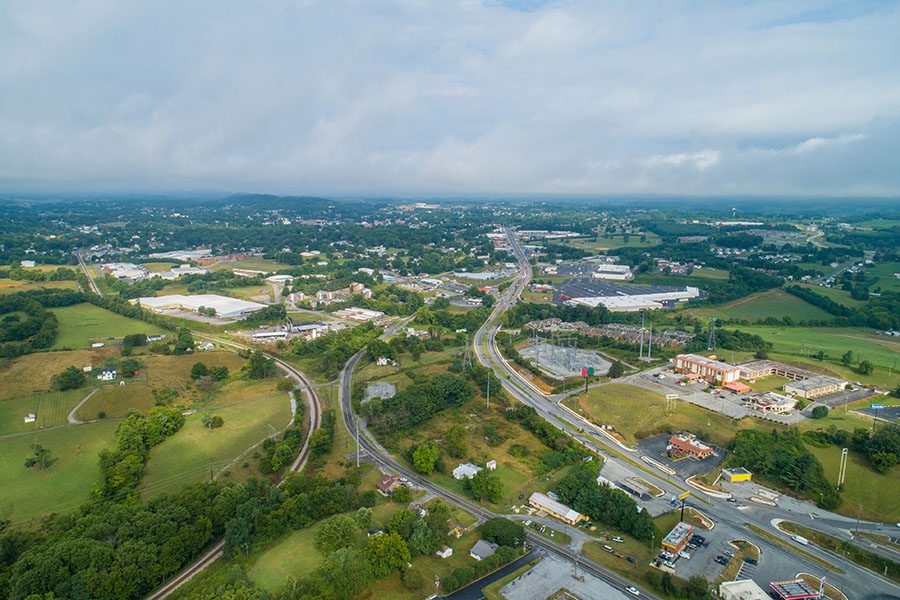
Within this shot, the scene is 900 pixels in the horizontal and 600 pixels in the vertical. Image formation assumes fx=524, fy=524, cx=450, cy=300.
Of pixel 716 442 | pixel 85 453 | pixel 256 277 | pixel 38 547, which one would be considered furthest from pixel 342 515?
pixel 256 277

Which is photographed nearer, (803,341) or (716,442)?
(716,442)

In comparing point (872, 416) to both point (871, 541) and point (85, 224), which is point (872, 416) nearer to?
point (871, 541)

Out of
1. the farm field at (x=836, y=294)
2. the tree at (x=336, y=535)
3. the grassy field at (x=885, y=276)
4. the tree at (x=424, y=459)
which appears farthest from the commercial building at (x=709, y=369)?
the grassy field at (x=885, y=276)

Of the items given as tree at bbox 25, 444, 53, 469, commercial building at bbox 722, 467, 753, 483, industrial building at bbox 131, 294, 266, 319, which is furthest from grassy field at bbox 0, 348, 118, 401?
commercial building at bbox 722, 467, 753, 483

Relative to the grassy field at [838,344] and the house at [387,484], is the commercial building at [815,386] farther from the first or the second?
the house at [387,484]

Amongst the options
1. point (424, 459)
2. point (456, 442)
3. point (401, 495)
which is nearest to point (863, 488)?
point (456, 442)

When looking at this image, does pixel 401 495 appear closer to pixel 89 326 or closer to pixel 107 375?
pixel 107 375
